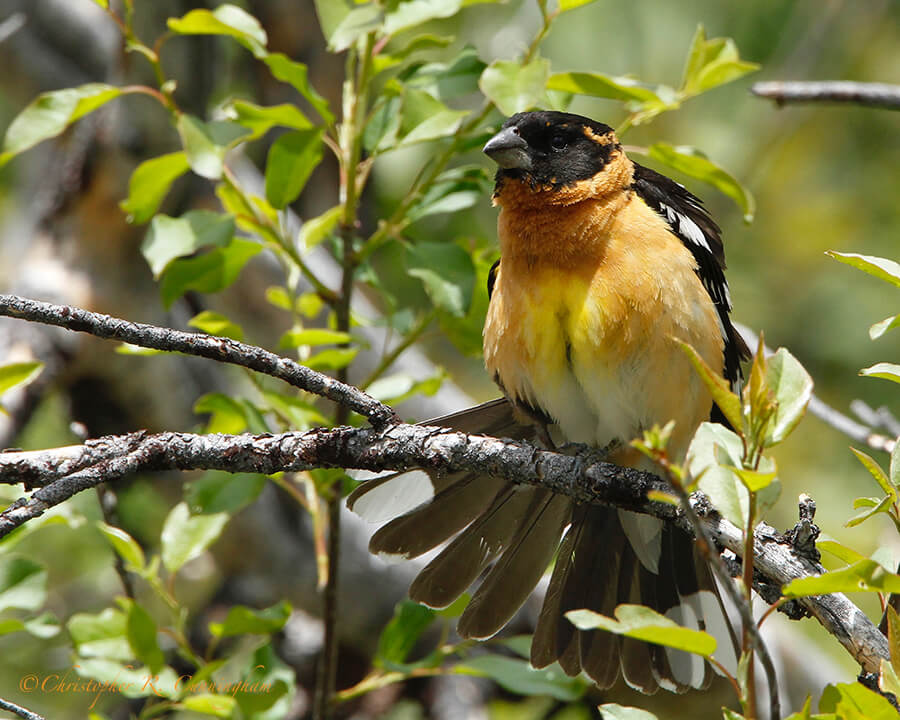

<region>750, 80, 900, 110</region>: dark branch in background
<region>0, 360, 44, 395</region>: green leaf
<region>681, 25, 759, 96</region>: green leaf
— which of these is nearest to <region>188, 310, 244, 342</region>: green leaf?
<region>0, 360, 44, 395</region>: green leaf

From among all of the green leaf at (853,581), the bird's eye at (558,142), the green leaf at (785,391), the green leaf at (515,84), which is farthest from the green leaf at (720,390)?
the bird's eye at (558,142)

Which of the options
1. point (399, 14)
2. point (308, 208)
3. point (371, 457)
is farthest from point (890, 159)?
point (371, 457)

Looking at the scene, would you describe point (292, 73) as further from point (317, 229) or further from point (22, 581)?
point (22, 581)

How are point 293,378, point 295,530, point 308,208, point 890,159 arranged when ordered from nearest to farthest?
point 293,378
point 295,530
point 308,208
point 890,159

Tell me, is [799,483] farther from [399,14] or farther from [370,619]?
[399,14]

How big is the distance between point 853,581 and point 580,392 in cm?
155

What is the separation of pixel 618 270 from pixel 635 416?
0.44 metres

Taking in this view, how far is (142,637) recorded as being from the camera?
2645mm

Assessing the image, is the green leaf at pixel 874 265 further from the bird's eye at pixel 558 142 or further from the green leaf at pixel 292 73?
the bird's eye at pixel 558 142

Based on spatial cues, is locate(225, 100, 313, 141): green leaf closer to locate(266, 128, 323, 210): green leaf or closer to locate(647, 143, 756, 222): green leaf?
locate(266, 128, 323, 210): green leaf

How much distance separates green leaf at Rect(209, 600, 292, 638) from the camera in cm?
265

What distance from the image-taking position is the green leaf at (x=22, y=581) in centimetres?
260

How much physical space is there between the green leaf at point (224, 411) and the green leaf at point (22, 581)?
0.58 meters

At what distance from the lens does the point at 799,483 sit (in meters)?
5.80
